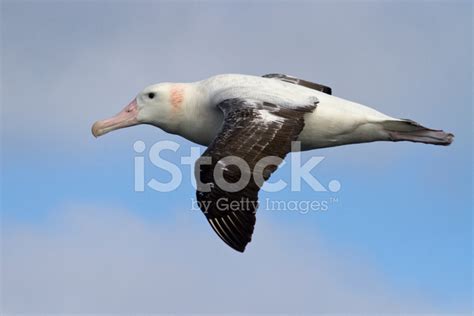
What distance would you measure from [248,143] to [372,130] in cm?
240

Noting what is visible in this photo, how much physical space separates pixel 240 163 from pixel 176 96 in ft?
10.4

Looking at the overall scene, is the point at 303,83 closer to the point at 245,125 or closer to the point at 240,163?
the point at 245,125

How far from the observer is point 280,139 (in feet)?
42.4

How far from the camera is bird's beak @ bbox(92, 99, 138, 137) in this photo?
51.6ft

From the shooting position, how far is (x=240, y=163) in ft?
40.3

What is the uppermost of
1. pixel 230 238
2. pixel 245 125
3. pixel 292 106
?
pixel 292 106

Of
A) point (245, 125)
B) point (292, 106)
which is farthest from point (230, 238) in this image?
point (292, 106)

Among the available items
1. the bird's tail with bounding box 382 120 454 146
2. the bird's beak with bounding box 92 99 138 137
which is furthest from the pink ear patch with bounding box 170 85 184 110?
the bird's tail with bounding box 382 120 454 146

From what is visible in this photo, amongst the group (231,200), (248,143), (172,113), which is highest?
(172,113)

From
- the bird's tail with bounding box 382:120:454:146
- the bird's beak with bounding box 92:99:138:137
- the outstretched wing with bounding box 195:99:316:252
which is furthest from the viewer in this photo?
the bird's beak with bounding box 92:99:138:137

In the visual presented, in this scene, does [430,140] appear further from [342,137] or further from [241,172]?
[241,172]

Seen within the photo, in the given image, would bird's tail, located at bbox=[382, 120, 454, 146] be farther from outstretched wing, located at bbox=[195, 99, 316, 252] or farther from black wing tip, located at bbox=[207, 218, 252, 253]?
black wing tip, located at bbox=[207, 218, 252, 253]

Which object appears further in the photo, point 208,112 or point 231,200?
point 208,112

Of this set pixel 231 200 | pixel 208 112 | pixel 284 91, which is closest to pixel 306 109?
pixel 284 91
